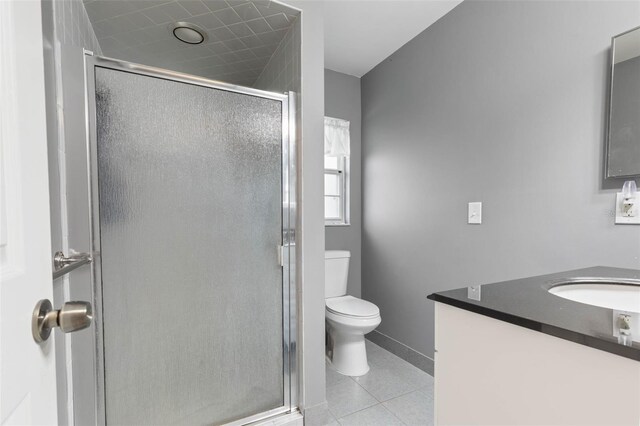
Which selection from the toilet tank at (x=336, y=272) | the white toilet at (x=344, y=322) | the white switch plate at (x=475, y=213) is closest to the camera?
the white switch plate at (x=475, y=213)

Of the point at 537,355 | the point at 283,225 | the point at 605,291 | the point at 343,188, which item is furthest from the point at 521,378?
the point at 343,188

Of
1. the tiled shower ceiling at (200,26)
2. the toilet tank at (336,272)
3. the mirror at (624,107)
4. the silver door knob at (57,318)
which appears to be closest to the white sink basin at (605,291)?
the mirror at (624,107)

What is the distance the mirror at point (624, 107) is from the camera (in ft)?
3.63

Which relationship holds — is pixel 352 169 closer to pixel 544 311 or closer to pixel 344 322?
pixel 344 322

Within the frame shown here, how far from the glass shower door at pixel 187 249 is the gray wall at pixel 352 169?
1.22 meters

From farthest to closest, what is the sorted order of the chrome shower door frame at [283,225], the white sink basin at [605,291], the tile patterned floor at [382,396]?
the tile patterned floor at [382,396]
the chrome shower door frame at [283,225]
the white sink basin at [605,291]

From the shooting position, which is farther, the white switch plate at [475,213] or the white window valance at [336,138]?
the white window valance at [336,138]

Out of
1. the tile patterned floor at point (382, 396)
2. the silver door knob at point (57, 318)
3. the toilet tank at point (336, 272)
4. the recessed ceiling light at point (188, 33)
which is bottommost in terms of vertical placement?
the tile patterned floor at point (382, 396)

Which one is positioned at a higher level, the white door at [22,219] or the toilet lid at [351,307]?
the white door at [22,219]

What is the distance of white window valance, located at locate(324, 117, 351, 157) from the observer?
100 inches

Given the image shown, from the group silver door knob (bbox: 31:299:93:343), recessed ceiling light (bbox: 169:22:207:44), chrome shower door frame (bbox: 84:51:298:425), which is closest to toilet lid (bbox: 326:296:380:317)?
chrome shower door frame (bbox: 84:51:298:425)

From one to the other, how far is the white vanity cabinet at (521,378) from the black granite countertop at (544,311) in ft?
0.09

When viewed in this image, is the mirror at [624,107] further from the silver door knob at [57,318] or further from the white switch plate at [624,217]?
the silver door knob at [57,318]

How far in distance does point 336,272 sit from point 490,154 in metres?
1.39
